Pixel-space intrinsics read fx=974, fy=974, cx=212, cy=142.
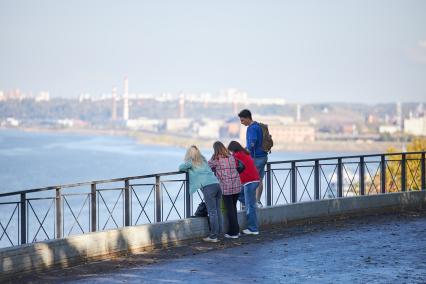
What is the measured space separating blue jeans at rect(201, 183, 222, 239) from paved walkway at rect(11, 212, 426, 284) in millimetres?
283

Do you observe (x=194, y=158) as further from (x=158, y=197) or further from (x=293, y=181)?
(x=293, y=181)

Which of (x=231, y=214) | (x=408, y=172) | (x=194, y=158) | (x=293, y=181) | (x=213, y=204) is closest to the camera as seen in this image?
(x=194, y=158)

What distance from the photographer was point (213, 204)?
13953mm

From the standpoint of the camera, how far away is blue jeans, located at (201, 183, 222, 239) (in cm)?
1388

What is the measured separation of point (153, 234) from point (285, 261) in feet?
7.62

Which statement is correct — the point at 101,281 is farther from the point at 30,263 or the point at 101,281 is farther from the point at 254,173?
the point at 254,173

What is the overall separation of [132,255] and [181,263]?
1.13 metres

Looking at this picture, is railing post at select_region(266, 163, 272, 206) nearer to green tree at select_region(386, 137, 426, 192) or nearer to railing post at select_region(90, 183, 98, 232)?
green tree at select_region(386, 137, 426, 192)

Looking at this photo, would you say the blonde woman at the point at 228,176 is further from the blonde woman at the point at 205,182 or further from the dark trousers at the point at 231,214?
the blonde woman at the point at 205,182

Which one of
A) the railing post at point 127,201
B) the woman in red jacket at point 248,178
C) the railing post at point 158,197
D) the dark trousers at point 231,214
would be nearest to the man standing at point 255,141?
the woman in red jacket at point 248,178

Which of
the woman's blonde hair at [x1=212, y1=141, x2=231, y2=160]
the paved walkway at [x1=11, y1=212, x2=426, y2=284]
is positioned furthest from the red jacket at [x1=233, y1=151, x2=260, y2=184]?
the paved walkway at [x1=11, y1=212, x2=426, y2=284]

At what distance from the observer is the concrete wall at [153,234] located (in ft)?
36.9

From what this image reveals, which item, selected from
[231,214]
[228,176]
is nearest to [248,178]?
[228,176]

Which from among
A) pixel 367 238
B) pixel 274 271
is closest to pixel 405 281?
pixel 274 271
